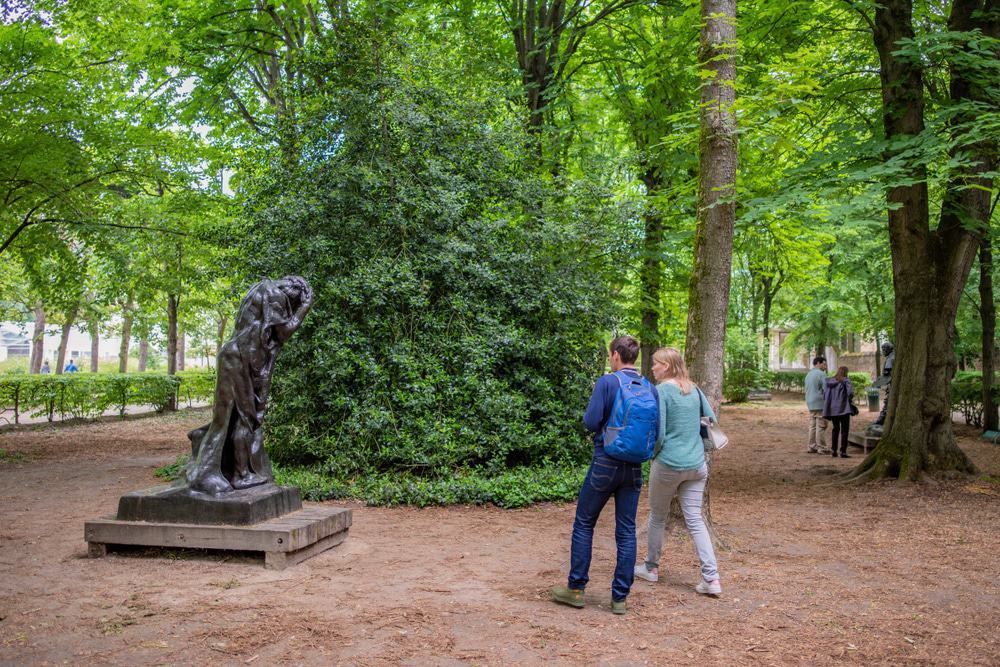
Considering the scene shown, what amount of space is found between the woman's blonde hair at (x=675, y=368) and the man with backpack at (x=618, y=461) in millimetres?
366

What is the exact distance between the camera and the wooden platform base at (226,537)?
5891 millimetres

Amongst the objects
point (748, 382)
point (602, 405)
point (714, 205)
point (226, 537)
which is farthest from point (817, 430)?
point (748, 382)

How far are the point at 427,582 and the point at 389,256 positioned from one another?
6011mm

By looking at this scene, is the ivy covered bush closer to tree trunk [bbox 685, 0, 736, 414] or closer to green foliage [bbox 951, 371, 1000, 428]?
tree trunk [bbox 685, 0, 736, 414]

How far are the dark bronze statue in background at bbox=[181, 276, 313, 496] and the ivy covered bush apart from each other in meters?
2.75

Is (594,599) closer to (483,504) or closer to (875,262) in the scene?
(483,504)

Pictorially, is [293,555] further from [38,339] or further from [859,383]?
[859,383]

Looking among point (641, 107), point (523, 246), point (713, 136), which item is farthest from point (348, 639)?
point (641, 107)

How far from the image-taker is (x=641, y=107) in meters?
14.9

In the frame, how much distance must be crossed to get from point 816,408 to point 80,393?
62.9 feet

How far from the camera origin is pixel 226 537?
234 inches

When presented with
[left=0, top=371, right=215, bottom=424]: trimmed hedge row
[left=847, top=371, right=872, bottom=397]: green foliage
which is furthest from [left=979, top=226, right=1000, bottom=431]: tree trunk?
[left=0, top=371, right=215, bottom=424]: trimmed hedge row

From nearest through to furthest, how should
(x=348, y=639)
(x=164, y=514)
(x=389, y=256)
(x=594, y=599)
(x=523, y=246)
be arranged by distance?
(x=348, y=639), (x=594, y=599), (x=164, y=514), (x=389, y=256), (x=523, y=246)

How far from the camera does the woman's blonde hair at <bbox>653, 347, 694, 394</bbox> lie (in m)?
5.29
